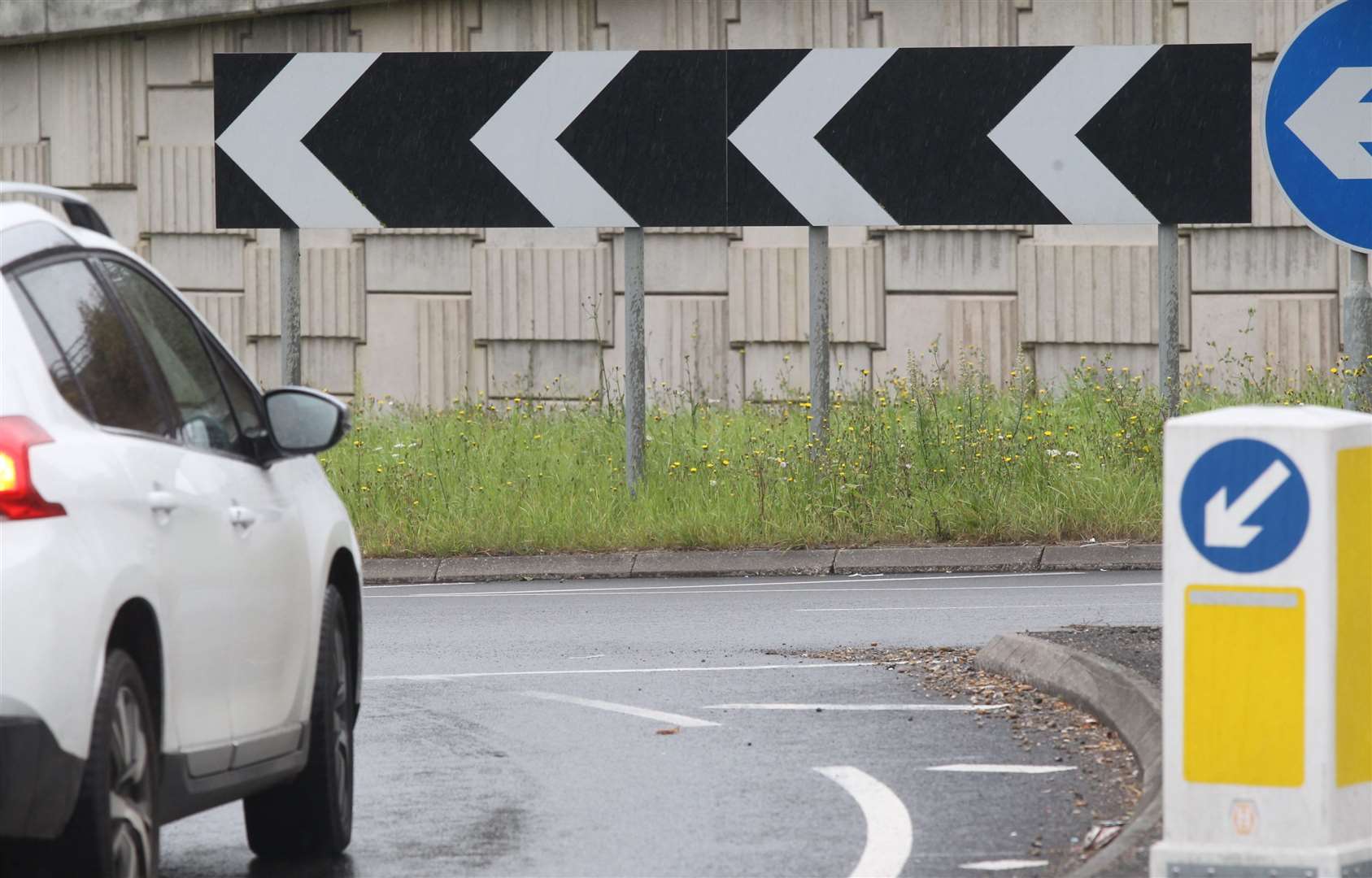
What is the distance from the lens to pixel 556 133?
16.6 m

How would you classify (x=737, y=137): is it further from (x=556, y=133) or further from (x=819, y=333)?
(x=819, y=333)

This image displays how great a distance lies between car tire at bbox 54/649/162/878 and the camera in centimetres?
488

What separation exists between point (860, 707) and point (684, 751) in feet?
3.41

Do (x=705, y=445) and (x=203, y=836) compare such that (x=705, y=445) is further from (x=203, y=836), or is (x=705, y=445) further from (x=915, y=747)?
(x=203, y=836)

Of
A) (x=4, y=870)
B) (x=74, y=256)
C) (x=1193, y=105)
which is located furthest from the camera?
(x=1193, y=105)

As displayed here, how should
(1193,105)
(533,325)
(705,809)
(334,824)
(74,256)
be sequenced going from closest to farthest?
(74,256), (334,824), (705,809), (1193,105), (533,325)

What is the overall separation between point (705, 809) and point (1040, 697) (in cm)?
221

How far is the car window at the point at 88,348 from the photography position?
17.0ft

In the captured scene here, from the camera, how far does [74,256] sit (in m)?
5.59

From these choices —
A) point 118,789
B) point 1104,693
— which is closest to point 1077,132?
point 1104,693

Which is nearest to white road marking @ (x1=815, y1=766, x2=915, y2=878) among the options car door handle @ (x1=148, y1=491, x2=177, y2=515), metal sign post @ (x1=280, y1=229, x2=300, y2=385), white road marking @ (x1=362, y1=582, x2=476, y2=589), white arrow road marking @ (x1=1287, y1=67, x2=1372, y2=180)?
car door handle @ (x1=148, y1=491, x2=177, y2=515)

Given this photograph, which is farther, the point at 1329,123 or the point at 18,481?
the point at 1329,123

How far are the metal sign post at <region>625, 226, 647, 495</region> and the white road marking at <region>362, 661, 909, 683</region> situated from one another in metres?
6.14

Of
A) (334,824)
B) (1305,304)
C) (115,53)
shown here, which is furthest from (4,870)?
(115,53)
